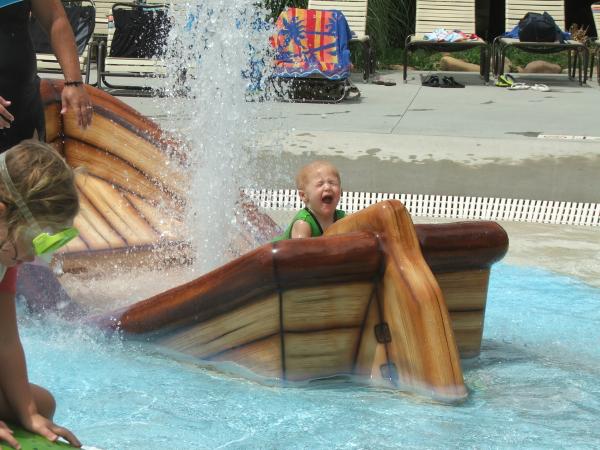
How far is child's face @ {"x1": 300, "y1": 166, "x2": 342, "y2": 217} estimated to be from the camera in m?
4.01

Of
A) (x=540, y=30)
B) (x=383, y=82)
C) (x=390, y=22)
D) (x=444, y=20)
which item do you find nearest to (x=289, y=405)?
(x=383, y=82)

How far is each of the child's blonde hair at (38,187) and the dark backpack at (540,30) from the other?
1019 centimetres

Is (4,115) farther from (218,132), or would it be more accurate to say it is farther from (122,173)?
(218,132)

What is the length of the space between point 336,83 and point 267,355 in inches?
279

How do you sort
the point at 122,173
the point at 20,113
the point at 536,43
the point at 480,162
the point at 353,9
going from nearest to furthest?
the point at 20,113
the point at 122,173
the point at 480,162
the point at 536,43
the point at 353,9

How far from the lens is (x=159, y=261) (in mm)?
5008

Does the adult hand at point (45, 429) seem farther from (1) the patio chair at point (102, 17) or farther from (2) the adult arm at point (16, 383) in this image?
(1) the patio chair at point (102, 17)

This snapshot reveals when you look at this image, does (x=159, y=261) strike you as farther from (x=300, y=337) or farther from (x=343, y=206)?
(x=343, y=206)

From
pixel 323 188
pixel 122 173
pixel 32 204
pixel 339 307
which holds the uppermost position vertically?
pixel 32 204

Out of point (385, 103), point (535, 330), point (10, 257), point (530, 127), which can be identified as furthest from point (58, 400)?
point (385, 103)

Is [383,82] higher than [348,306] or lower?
lower

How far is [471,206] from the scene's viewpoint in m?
6.79

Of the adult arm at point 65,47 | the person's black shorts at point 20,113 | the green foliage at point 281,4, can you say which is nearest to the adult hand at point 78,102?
the adult arm at point 65,47

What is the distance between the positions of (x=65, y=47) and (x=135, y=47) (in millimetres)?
7063
